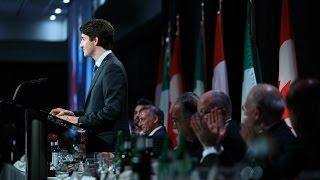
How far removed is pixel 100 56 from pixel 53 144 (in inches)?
21.1

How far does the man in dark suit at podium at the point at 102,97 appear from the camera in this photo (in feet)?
12.0

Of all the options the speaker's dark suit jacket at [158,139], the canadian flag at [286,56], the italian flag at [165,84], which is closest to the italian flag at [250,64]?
the canadian flag at [286,56]

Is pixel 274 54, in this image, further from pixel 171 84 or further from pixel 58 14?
pixel 58 14

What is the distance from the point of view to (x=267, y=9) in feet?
18.5

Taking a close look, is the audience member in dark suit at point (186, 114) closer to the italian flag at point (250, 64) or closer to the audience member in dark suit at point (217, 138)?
the audience member in dark suit at point (217, 138)

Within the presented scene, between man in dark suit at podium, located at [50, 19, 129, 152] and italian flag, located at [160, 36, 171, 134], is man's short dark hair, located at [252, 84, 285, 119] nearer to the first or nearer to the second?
man in dark suit at podium, located at [50, 19, 129, 152]

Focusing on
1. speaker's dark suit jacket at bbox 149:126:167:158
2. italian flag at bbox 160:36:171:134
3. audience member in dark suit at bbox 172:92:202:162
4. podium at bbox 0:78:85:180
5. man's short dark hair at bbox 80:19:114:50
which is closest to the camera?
podium at bbox 0:78:85:180

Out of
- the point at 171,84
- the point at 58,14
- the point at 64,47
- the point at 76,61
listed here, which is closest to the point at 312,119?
the point at 171,84

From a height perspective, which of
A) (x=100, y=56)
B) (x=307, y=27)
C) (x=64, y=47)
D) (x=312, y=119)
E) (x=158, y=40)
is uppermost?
(x=64, y=47)

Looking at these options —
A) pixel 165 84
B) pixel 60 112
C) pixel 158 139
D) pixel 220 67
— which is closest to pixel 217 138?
pixel 60 112

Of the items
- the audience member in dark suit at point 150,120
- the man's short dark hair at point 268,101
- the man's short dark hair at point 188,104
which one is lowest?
the man's short dark hair at point 268,101

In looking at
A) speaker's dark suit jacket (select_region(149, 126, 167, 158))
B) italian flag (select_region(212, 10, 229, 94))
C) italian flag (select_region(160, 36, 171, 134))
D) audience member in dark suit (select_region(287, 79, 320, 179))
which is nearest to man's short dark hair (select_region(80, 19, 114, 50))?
speaker's dark suit jacket (select_region(149, 126, 167, 158))

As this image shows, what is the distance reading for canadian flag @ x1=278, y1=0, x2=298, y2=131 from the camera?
15.3 feet

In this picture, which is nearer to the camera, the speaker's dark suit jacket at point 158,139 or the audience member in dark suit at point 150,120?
the speaker's dark suit jacket at point 158,139
